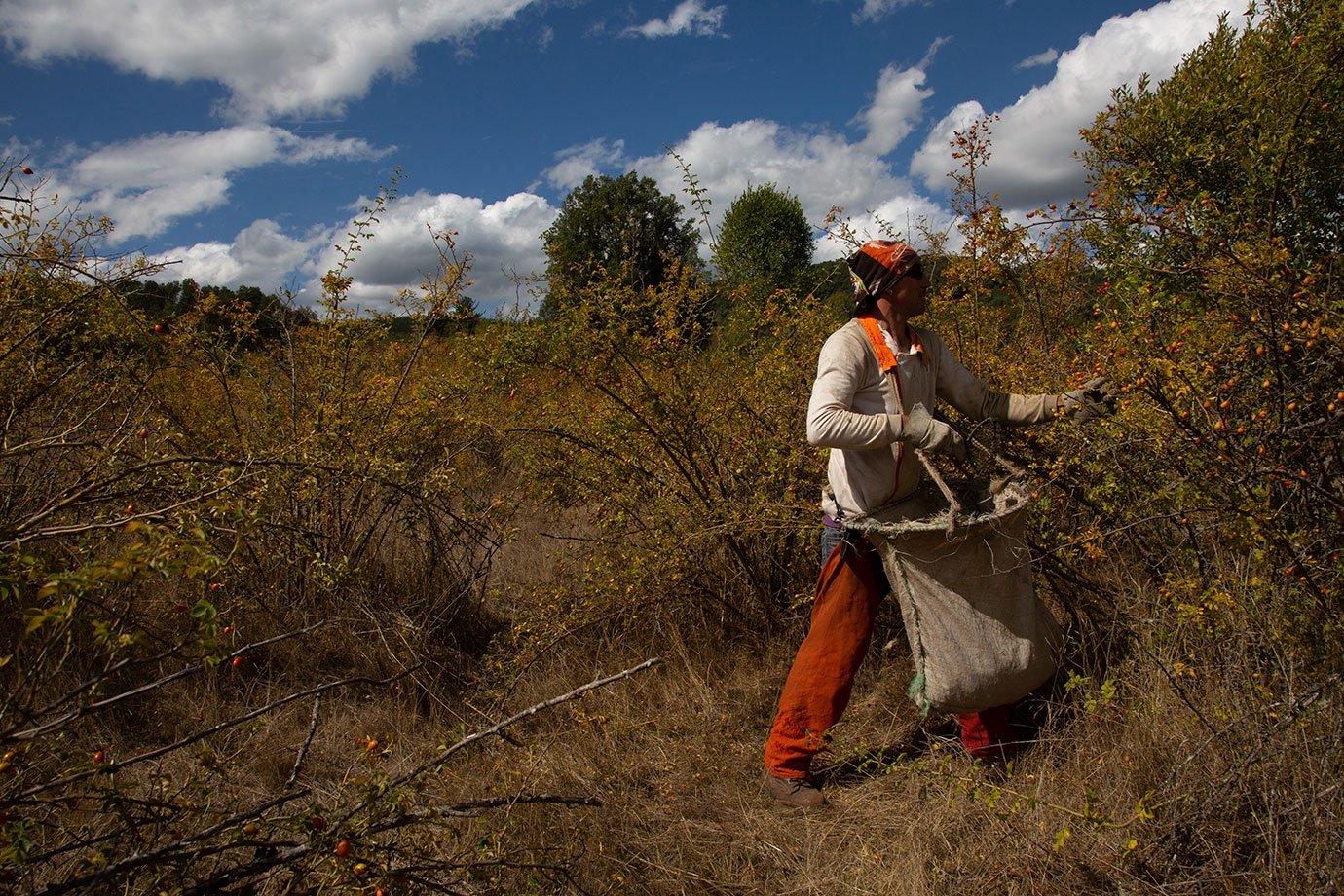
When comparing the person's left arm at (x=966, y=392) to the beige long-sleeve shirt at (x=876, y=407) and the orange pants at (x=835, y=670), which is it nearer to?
the beige long-sleeve shirt at (x=876, y=407)

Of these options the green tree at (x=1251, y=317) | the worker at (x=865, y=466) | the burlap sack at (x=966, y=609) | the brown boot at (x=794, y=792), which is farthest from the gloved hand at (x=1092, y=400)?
the brown boot at (x=794, y=792)

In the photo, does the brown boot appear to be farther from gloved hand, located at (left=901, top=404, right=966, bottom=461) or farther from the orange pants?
gloved hand, located at (left=901, top=404, right=966, bottom=461)

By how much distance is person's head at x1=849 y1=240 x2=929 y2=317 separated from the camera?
2498mm

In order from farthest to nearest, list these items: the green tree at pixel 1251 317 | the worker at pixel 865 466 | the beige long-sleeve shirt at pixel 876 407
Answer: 1. the worker at pixel 865 466
2. the beige long-sleeve shirt at pixel 876 407
3. the green tree at pixel 1251 317

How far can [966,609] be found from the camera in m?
2.40

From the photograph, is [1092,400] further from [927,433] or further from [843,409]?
[843,409]

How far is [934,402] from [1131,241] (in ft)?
2.59

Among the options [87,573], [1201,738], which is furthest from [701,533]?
[87,573]

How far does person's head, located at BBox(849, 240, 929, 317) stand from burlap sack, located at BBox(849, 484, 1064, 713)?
684 mm

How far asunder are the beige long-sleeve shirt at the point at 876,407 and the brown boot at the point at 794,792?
0.88 metres

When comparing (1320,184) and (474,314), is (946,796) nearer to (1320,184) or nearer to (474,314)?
(1320,184)

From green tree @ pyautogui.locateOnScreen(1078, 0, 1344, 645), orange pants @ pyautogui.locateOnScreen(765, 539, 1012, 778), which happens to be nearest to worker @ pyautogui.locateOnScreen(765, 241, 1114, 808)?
orange pants @ pyautogui.locateOnScreen(765, 539, 1012, 778)

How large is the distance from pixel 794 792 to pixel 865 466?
1076mm

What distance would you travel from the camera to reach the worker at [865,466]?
2.46m
